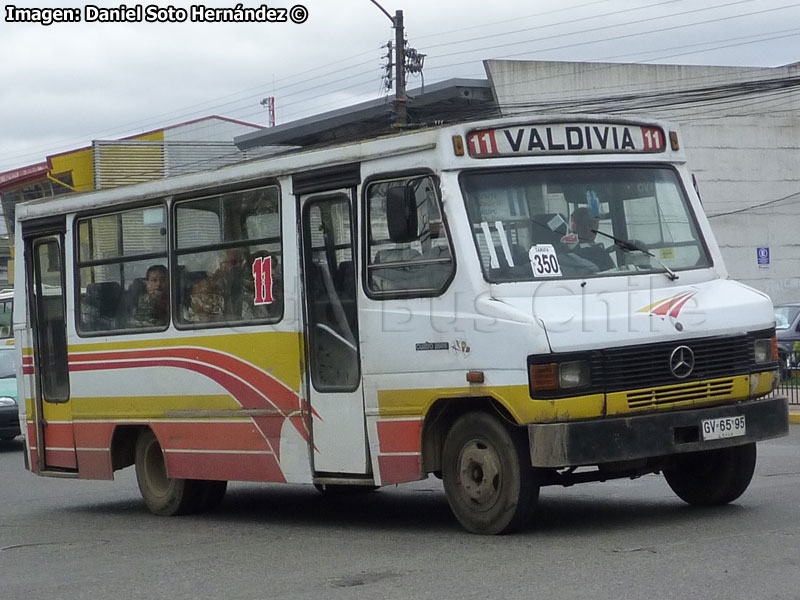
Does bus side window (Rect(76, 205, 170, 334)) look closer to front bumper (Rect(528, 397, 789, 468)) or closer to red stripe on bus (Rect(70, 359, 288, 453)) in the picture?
red stripe on bus (Rect(70, 359, 288, 453))

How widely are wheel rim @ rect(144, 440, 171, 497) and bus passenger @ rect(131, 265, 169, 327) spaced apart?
3.47 ft

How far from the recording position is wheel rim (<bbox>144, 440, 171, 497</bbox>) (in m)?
12.1

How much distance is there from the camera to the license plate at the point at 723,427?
29.4ft

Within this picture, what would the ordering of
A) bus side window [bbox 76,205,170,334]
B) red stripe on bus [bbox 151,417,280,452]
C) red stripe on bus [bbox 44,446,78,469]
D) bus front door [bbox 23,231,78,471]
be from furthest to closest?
1. bus front door [bbox 23,231,78,471]
2. red stripe on bus [bbox 44,446,78,469]
3. bus side window [bbox 76,205,170,334]
4. red stripe on bus [bbox 151,417,280,452]

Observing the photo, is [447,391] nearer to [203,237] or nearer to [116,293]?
[203,237]

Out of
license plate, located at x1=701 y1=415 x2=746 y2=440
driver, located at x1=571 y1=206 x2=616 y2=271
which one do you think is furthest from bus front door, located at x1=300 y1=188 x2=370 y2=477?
license plate, located at x1=701 y1=415 x2=746 y2=440

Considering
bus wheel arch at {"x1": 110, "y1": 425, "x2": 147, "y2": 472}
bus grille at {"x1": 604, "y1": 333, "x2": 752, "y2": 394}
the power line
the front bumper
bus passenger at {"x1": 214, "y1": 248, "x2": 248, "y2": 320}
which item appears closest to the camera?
the front bumper

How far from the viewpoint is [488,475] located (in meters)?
8.98

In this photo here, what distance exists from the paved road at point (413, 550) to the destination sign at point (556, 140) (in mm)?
2509

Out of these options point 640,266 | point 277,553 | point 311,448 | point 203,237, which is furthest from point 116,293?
point 640,266

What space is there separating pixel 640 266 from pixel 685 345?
75 cm

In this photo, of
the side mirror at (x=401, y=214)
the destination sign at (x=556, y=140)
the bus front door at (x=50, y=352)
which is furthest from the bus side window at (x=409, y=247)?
the bus front door at (x=50, y=352)

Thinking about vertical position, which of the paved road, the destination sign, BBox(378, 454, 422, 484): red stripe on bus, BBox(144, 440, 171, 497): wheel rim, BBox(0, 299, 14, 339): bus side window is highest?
the destination sign

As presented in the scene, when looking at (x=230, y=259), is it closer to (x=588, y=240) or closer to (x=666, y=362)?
(x=588, y=240)
